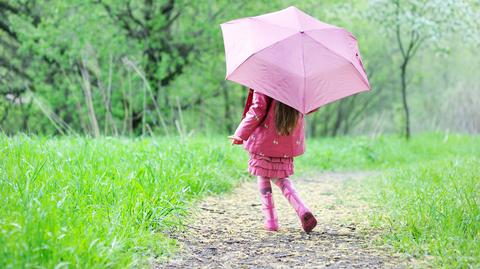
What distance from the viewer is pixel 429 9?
43.7ft

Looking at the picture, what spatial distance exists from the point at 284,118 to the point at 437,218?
1366 millimetres

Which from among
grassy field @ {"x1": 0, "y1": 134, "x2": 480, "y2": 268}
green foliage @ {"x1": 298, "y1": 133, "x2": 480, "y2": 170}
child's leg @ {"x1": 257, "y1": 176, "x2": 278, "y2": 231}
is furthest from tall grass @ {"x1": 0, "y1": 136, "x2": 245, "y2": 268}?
green foliage @ {"x1": 298, "y1": 133, "x2": 480, "y2": 170}

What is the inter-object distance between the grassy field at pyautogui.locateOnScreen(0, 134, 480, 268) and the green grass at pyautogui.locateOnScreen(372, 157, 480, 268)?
0.03 feet

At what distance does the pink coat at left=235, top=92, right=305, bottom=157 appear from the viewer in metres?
4.67

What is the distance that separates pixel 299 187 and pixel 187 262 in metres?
→ 4.12

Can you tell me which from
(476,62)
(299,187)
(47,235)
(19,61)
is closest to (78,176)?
(47,235)

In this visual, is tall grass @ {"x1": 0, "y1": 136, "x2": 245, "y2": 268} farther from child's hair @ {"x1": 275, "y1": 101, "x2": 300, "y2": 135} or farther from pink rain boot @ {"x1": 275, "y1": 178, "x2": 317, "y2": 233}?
child's hair @ {"x1": 275, "y1": 101, "x2": 300, "y2": 135}

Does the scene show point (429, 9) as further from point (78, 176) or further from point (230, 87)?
point (78, 176)

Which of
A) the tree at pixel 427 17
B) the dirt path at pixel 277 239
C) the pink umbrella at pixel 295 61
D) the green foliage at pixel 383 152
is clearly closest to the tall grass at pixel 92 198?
the dirt path at pixel 277 239

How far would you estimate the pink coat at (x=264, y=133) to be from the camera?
4668 millimetres

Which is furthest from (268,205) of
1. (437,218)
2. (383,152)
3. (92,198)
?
(383,152)

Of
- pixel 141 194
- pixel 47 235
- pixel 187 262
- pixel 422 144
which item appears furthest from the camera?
pixel 422 144

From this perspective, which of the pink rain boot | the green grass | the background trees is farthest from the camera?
the background trees

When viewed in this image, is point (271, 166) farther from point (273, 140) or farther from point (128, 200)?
point (128, 200)
